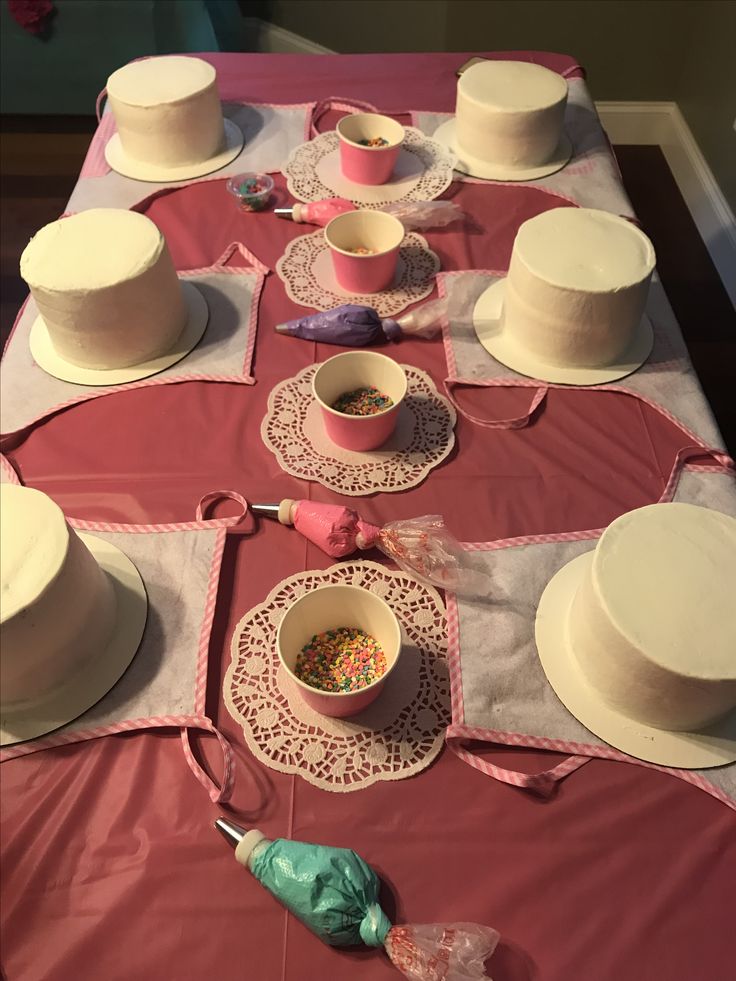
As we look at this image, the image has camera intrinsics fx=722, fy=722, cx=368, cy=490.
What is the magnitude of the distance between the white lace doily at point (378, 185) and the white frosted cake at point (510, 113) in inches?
3.3

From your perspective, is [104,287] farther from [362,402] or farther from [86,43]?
[86,43]

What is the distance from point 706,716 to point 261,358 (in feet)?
2.95

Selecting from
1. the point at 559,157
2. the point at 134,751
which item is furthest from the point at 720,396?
the point at 134,751

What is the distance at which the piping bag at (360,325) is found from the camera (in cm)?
129

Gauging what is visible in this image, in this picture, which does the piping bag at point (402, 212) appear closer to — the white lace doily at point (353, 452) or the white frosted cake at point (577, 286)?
the white frosted cake at point (577, 286)

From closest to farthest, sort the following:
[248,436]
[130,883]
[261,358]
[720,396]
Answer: [130,883]
[248,436]
[261,358]
[720,396]

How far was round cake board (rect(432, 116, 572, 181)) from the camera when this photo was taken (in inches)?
63.9

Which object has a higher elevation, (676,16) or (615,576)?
(676,16)

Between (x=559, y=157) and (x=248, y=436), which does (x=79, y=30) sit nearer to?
(x=559, y=157)

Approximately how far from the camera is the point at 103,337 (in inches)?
48.7

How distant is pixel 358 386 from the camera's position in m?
1.20

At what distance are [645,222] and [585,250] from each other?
1.59 m

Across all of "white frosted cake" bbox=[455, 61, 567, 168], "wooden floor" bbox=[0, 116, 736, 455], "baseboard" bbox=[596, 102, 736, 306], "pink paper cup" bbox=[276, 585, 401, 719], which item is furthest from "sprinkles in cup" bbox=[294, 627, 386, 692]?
"baseboard" bbox=[596, 102, 736, 306]

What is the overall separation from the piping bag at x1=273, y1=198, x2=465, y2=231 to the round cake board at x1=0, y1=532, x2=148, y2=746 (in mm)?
848
